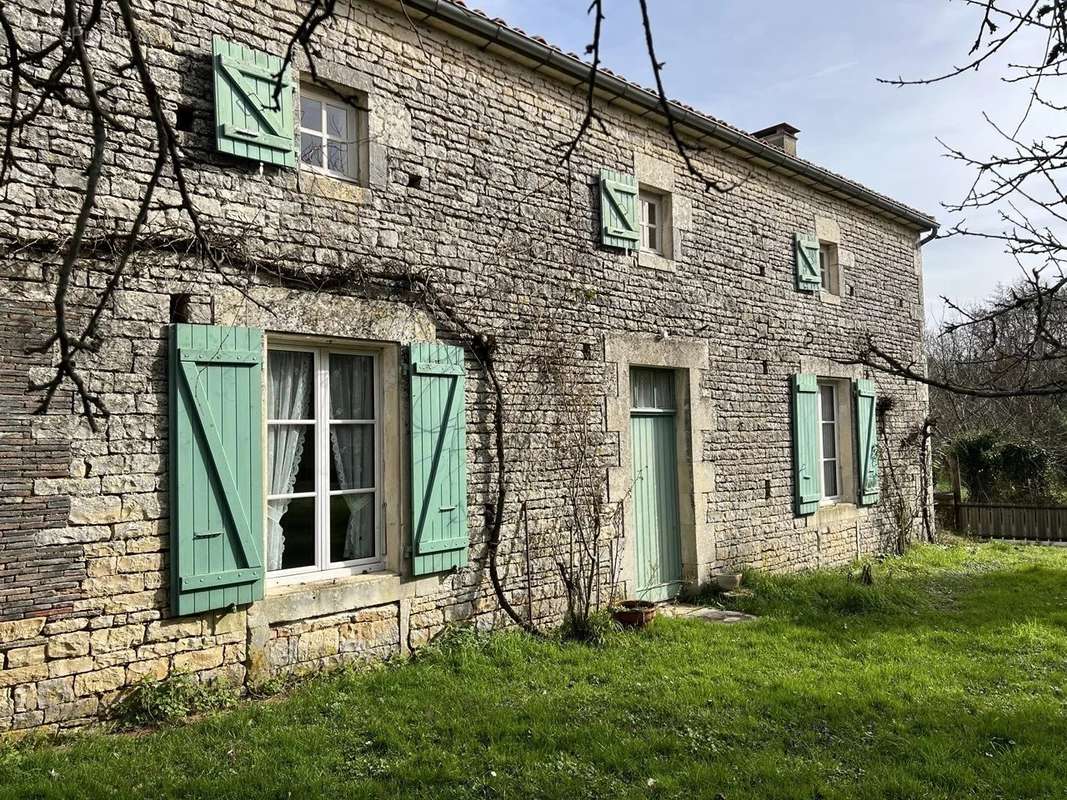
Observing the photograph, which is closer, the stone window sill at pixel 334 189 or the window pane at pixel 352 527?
the stone window sill at pixel 334 189

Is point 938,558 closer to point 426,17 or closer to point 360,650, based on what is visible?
point 360,650

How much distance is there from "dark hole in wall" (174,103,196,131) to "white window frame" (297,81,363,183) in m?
0.71

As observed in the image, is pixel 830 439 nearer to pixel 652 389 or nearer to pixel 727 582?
pixel 727 582

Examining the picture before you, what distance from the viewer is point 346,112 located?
5777 millimetres

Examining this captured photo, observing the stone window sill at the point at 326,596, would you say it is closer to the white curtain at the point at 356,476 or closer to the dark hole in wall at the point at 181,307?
the white curtain at the point at 356,476

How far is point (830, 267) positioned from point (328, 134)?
7647 millimetres

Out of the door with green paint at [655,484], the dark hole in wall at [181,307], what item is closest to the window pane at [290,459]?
the dark hole in wall at [181,307]

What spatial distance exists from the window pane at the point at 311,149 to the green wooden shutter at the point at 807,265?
6471 mm

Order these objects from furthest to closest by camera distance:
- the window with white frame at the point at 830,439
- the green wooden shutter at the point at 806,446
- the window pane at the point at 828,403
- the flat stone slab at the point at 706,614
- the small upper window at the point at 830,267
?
the small upper window at the point at 830,267
the window pane at the point at 828,403
the window with white frame at the point at 830,439
the green wooden shutter at the point at 806,446
the flat stone slab at the point at 706,614

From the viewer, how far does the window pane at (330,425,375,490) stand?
5555 mm

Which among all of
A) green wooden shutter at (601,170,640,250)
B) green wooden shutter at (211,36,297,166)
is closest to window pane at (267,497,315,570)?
green wooden shutter at (211,36,297,166)

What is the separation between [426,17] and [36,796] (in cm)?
552

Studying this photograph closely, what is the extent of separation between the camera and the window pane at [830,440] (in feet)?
34.2

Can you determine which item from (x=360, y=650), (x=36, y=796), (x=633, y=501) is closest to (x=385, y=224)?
(x=360, y=650)
